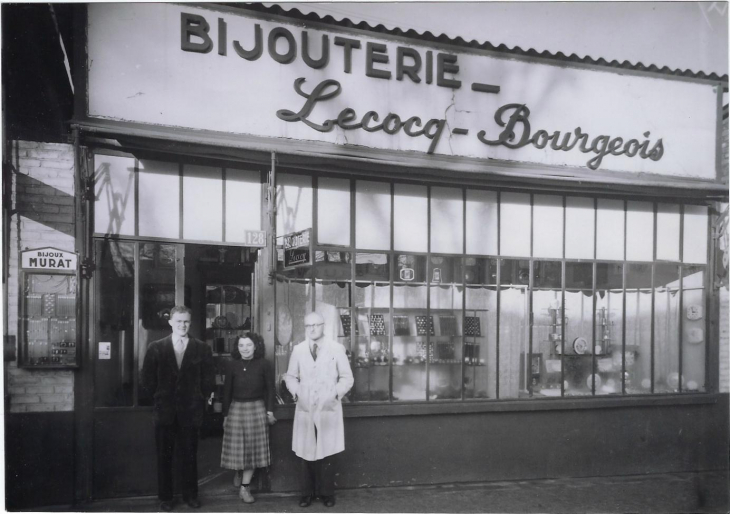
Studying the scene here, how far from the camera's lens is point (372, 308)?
683 centimetres

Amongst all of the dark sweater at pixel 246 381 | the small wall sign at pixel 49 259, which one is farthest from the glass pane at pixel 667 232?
the small wall sign at pixel 49 259

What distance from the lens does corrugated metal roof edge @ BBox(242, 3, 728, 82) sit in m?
6.37

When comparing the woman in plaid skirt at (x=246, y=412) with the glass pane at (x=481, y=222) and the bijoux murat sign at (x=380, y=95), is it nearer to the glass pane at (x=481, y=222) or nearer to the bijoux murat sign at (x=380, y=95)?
the bijoux murat sign at (x=380, y=95)

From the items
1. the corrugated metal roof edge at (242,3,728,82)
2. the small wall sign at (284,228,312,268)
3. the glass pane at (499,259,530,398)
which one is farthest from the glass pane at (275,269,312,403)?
the corrugated metal roof edge at (242,3,728,82)

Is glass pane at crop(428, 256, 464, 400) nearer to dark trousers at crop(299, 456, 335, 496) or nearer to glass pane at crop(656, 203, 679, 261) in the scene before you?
dark trousers at crop(299, 456, 335, 496)

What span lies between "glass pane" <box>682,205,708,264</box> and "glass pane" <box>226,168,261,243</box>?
569cm

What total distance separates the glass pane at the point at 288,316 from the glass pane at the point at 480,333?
6.58 ft

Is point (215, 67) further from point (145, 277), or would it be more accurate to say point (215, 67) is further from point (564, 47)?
point (564, 47)

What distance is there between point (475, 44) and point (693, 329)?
188 inches

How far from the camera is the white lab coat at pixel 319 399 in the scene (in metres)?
5.94

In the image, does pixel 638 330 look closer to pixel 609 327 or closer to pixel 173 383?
pixel 609 327

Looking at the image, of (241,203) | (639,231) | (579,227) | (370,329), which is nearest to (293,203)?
(241,203)

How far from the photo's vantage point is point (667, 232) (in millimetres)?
7746

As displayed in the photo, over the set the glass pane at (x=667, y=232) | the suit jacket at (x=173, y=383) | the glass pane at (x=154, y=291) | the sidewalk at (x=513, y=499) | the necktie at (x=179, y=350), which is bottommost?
the sidewalk at (x=513, y=499)
